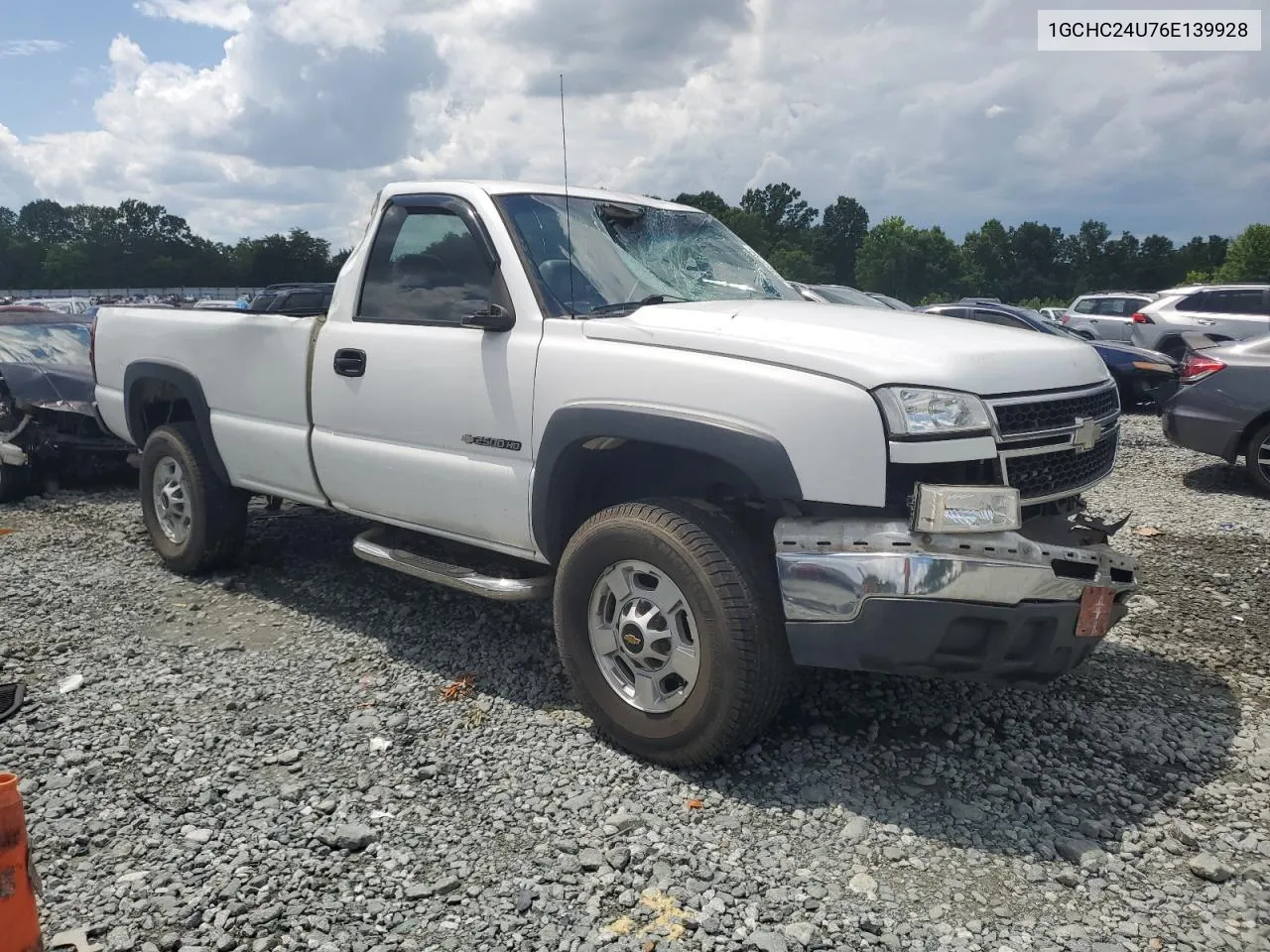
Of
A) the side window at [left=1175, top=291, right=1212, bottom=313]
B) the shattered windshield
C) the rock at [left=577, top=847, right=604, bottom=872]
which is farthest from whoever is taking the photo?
the side window at [left=1175, top=291, right=1212, bottom=313]

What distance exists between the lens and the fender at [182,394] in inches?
215

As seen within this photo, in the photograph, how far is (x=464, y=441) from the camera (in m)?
4.06

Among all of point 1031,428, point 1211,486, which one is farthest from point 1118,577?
point 1211,486

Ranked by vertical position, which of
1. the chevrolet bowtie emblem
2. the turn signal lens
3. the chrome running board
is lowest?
the chrome running board

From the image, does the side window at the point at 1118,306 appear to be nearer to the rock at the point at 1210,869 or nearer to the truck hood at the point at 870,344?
the truck hood at the point at 870,344

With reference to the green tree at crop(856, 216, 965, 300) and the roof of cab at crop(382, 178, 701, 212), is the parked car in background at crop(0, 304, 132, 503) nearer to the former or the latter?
the roof of cab at crop(382, 178, 701, 212)

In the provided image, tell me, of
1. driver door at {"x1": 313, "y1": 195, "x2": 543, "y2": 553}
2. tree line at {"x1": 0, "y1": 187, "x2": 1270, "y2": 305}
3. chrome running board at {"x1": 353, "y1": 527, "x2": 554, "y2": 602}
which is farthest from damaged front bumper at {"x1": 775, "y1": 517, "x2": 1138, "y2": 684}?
tree line at {"x1": 0, "y1": 187, "x2": 1270, "y2": 305}

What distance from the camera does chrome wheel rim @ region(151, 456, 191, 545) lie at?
575cm

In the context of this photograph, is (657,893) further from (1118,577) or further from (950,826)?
(1118,577)

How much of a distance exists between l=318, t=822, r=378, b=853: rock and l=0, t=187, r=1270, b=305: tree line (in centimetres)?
7803

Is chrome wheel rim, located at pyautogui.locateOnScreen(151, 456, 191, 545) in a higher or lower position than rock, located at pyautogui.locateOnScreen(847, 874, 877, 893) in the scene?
higher

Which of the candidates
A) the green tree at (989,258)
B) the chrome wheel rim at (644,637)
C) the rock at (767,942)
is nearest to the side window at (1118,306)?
the chrome wheel rim at (644,637)

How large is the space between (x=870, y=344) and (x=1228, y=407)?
661cm

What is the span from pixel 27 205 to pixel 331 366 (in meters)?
→ 131
